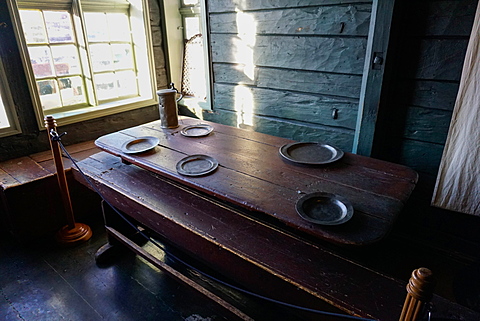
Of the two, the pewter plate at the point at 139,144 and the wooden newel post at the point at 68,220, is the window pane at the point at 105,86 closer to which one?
the wooden newel post at the point at 68,220

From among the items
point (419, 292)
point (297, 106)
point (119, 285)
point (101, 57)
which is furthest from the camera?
point (101, 57)

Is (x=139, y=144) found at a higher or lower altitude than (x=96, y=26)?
lower

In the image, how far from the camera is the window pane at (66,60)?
2.96 metres

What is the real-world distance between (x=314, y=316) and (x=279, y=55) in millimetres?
2101

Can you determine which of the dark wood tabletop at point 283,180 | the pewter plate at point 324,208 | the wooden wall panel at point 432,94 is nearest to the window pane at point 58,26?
the dark wood tabletop at point 283,180

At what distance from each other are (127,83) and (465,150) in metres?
3.29

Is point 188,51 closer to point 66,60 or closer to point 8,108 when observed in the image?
point 66,60

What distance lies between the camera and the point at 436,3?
1.90 meters

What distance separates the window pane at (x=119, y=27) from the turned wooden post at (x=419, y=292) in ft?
11.5

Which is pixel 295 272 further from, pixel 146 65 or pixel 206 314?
pixel 146 65

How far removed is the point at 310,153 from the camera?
6.31 ft

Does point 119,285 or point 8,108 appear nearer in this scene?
Result: point 119,285

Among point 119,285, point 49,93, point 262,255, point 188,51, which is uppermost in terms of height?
point 188,51

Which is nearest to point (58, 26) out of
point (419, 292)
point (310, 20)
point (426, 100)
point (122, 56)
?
point (122, 56)
